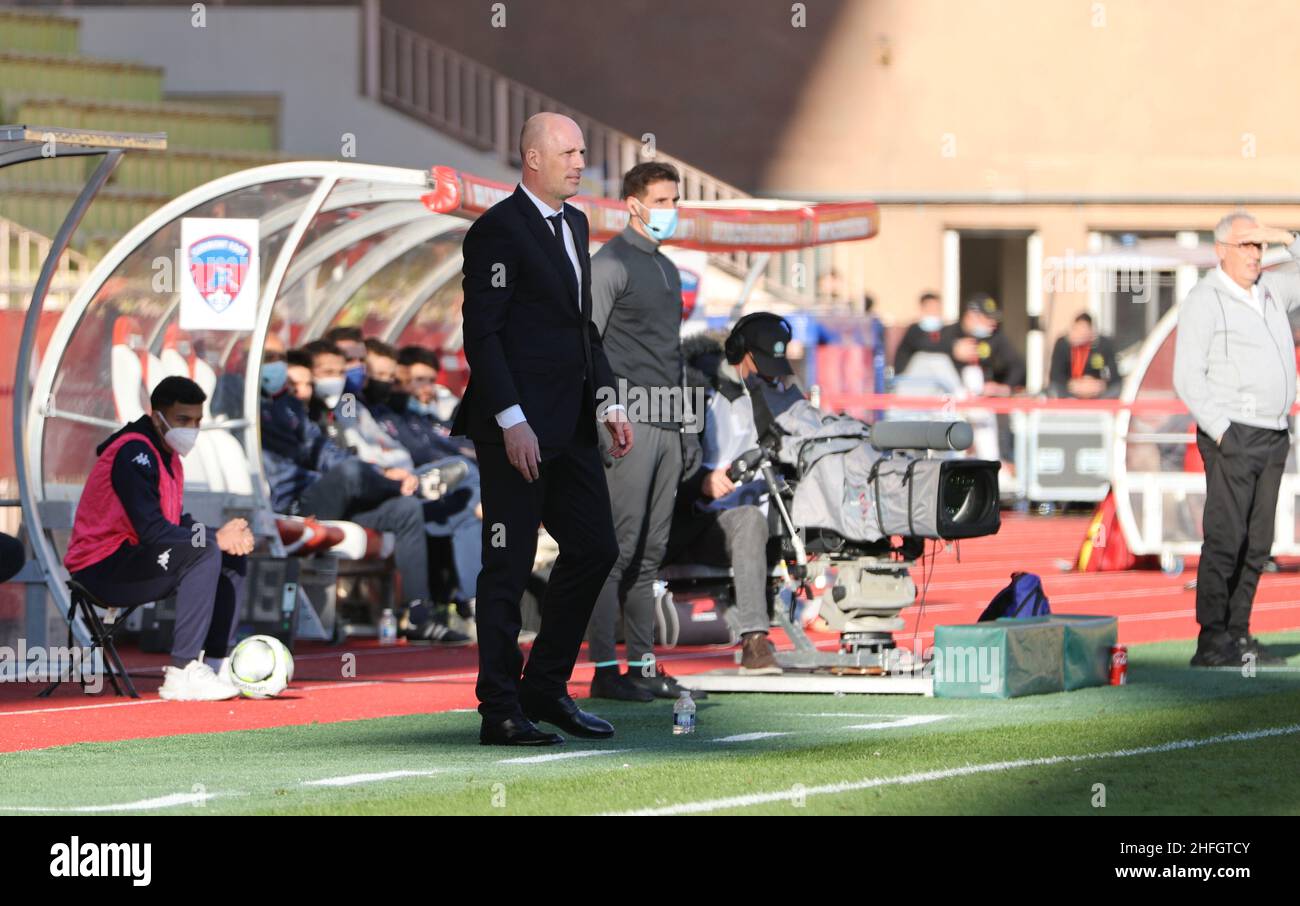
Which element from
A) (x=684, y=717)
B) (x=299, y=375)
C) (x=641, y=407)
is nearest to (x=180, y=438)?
(x=641, y=407)

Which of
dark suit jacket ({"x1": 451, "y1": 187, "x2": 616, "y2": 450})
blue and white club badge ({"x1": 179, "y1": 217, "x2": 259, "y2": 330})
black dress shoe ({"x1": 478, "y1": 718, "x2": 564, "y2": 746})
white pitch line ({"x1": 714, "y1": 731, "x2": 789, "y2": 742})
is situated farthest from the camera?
blue and white club badge ({"x1": 179, "y1": 217, "x2": 259, "y2": 330})

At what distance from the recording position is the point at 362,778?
8211 mm

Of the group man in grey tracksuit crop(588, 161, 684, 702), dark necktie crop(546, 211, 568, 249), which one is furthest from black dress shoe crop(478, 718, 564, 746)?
dark necktie crop(546, 211, 568, 249)

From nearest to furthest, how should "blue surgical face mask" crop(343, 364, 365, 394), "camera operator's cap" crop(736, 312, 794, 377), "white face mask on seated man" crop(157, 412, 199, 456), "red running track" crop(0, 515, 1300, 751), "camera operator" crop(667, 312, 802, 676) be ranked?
"red running track" crop(0, 515, 1300, 751) → "white face mask on seated man" crop(157, 412, 199, 456) → "camera operator" crop(667, 312, 802, 676) → "camera operator's cap" crop(736, 312, 794, 377) → "blue surgical face mask" crop(343, 364, 365, 394)

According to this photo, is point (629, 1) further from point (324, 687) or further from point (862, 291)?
point (324, 687)

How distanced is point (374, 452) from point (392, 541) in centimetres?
82

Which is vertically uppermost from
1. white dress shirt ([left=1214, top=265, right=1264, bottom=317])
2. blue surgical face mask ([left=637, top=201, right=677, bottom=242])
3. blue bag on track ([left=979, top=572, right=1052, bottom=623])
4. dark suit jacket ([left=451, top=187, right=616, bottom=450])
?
blue surgical face mask ([left=637, top=201, right=677, bottom=242])

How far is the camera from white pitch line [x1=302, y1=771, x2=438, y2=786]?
808cm

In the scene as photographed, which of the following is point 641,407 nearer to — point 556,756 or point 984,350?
point 556,756

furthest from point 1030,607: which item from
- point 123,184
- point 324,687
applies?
point 123,184

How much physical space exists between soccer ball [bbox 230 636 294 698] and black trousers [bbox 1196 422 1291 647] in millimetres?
4414

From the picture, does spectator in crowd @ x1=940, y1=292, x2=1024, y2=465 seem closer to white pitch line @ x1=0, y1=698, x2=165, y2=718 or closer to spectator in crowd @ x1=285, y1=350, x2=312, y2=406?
spectator in crowd @ x1=285, y1=350, x2=312, y2=406

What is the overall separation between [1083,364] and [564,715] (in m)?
17.1
